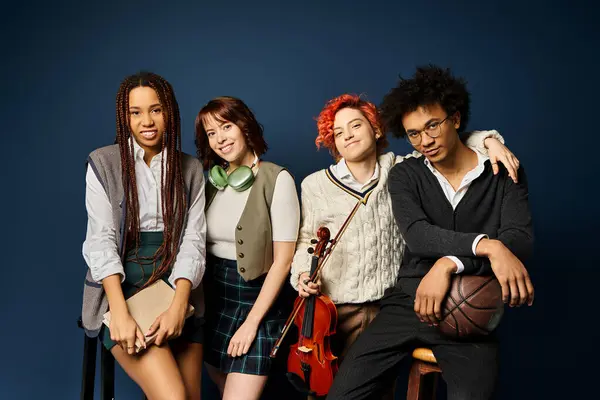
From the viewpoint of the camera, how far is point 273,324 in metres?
3.15

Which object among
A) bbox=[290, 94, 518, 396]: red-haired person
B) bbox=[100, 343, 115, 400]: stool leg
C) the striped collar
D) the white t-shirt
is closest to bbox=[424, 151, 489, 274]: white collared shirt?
bbox=[290, 94, 518, 396]: red-haired person

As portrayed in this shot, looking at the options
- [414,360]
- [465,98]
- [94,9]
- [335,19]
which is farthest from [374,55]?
[414,360]

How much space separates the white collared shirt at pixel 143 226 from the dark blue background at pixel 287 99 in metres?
0.90

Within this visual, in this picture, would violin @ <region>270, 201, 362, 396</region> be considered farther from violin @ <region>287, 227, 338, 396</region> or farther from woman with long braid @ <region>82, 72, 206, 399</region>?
woman with long braid @ <region>82, 72, 206, 399</region>

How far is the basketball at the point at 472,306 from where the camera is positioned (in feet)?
8.58

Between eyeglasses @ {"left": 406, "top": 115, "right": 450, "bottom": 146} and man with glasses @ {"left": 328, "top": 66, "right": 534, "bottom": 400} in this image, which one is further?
eyeglasses @ {"left": 406, "top": 115, "right": 450, "bottom": 146}

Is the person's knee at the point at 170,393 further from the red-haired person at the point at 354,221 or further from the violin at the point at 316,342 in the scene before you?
the red-haired person at the point at 354,221

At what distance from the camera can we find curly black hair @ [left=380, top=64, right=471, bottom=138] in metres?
2.94

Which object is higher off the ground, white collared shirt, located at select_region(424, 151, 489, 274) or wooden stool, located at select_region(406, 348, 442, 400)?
white collared shirt, located at select_region(424, 151, 489, 274)

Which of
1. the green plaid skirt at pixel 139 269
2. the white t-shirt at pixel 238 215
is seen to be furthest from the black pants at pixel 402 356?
the green plaid skirt at pixel 139 269

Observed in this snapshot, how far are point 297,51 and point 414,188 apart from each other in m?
1.33

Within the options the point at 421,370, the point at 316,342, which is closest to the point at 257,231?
the point at 316,342

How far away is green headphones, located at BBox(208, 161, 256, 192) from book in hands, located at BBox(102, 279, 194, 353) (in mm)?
508
